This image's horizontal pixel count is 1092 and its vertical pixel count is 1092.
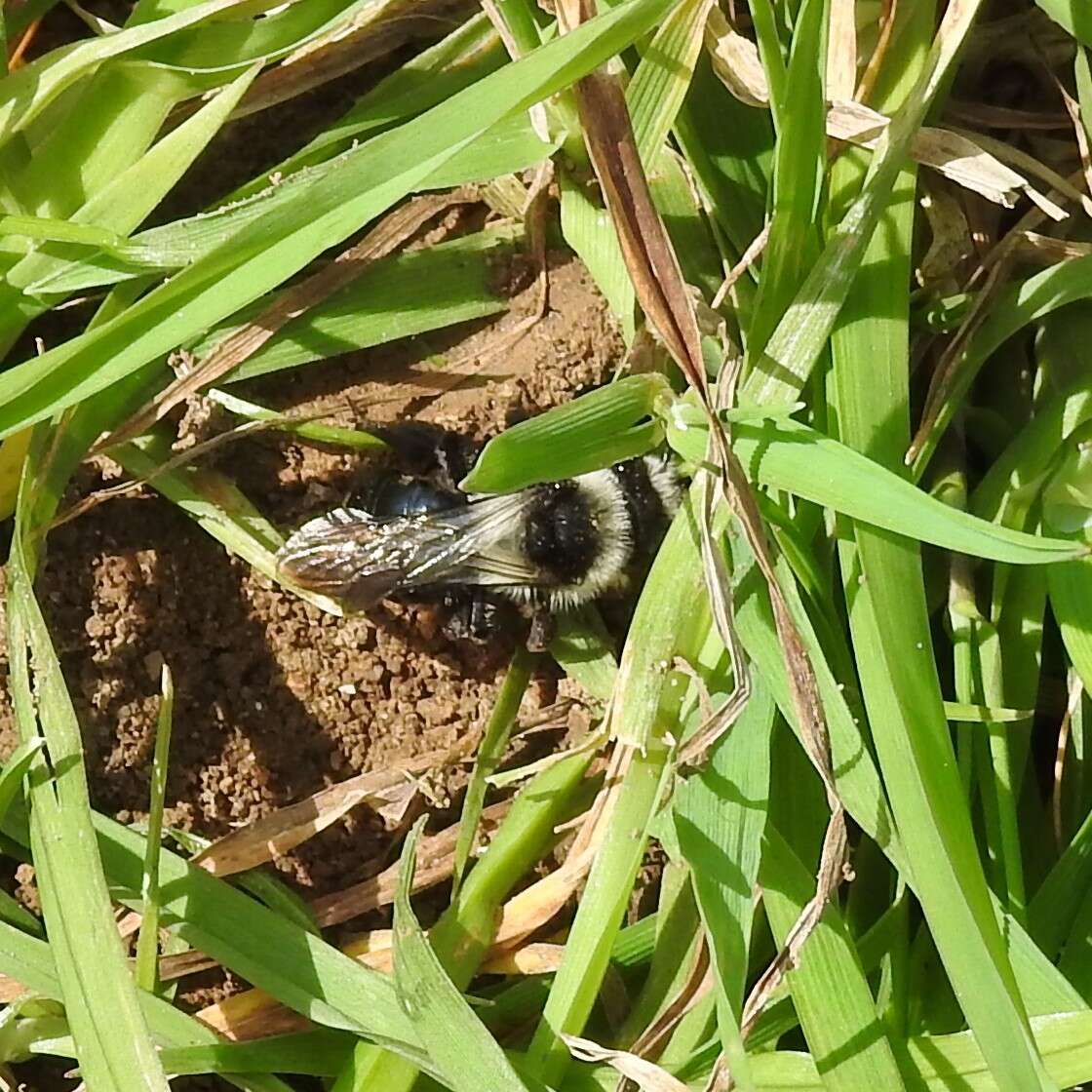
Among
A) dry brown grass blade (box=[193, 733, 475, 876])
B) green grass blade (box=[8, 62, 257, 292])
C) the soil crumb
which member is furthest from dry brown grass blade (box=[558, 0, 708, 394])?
dry brown grass blade (box=[193, 733, 475, 876])

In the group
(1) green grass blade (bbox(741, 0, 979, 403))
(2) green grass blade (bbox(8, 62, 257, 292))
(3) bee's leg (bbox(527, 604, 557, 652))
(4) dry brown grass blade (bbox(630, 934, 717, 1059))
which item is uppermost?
(2) green grass blade (bbox(8, 62, 257, 292))

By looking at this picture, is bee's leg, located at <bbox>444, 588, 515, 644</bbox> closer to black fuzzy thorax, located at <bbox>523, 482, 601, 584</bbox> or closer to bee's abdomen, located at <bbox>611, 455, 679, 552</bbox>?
black fuzzy thorax, located at <bbox>523, 482, 601, 584</bbox>

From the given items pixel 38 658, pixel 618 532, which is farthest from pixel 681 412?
pixel 38 658

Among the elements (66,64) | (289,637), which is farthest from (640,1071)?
(66,64)

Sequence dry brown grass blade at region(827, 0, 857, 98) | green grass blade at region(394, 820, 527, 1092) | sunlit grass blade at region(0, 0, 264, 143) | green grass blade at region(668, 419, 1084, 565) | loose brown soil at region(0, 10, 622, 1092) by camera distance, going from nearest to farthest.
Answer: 1. green grass blade at region(668, 419, 1084, 565)
2. green grass blade at region(394, 820, 527, 1092)
3. sunlit grass blade at region(0, 0, 264, 143)
4. dry brown grass blade at region(827, 0, 857, 98)
5. loose brown soil at region(0, 10, 622, 1092)

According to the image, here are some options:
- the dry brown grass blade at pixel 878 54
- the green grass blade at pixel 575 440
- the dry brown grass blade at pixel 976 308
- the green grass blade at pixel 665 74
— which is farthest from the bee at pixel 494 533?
the dry brown grass blade at pixel 878 54

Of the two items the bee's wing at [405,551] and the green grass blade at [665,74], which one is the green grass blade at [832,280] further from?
the bee's wing at [405,551]
